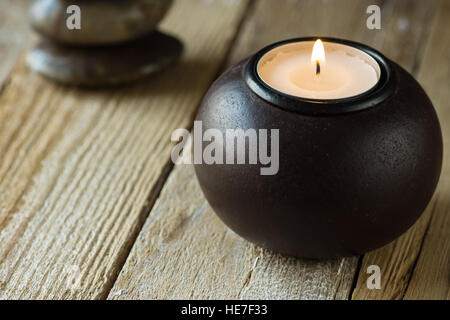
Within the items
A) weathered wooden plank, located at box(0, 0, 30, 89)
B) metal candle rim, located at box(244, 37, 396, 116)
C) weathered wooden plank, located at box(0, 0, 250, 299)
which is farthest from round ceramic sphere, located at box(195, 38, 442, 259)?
weathered wooden plank, located at box(0, 0, 30, 89)

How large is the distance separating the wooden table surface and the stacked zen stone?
3 cm

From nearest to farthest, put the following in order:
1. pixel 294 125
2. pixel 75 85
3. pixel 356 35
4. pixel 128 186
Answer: pixel 294 125
pixel 128 186
pixel 75 85
pixel 356 35

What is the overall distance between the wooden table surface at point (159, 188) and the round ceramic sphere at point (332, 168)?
0.26ft

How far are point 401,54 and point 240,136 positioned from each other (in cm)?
57

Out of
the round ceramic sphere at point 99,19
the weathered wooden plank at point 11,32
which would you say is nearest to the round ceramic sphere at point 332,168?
the round ceramic sphere at point 99,19

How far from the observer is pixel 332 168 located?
62 centimetres

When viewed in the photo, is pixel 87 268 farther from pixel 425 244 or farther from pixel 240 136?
pixel 425 244

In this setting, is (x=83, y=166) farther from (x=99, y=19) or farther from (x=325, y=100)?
(x=325, y=100)

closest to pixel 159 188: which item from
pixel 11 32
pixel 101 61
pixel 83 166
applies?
pixel 83 166

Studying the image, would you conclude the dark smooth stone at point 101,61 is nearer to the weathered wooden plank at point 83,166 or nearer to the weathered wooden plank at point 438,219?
the weathered wooden plank at point 83,166

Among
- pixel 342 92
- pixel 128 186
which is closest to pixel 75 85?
pixel 128 186

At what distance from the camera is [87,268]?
30.0 inches

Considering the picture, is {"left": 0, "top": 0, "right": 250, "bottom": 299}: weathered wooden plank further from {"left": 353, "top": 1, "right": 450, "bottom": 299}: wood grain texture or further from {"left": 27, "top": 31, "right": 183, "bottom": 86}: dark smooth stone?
{"left": 353, "top": 1, "right": 450, "bottom": 299}: wood grain texture

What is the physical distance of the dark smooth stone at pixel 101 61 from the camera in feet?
3.46
